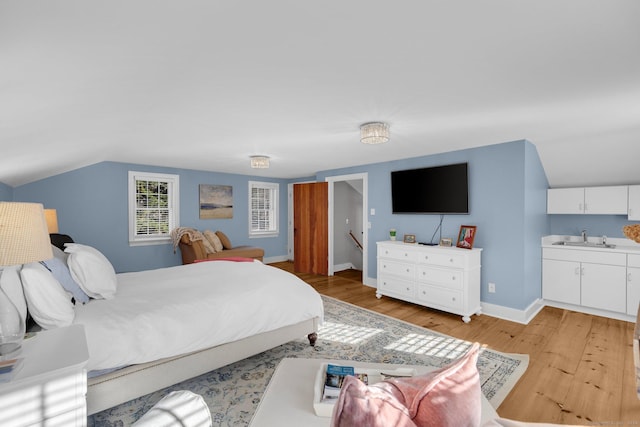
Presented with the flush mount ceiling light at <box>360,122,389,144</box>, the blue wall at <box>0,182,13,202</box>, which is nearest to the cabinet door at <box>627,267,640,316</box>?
the flush mount ceiling light at <box>360,122,389,144</box>

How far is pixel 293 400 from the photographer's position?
1.32 meters

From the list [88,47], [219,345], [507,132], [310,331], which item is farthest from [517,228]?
[88,47]

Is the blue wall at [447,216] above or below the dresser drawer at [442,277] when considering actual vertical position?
above

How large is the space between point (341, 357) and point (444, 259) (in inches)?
76.0

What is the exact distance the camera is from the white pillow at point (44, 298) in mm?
1718

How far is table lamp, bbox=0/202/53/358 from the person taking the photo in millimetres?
1269

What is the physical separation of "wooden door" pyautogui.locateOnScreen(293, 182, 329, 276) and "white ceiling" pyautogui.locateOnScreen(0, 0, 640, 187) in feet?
10.0

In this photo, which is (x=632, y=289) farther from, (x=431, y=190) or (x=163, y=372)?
(x=163, y=372)

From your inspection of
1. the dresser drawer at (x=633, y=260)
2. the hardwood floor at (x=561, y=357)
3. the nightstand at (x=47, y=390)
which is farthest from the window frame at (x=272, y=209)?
the dresser drawer at (x=633, y=260)

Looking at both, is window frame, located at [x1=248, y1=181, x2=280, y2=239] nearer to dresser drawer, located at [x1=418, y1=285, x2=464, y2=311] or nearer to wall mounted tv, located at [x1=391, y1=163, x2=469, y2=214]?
wall mounted tv, located at [x1=391, y1=163, x2=469, y2=214]

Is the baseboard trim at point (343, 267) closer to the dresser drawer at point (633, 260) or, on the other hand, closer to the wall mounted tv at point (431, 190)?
the wall mounted tv at point (431, 190)

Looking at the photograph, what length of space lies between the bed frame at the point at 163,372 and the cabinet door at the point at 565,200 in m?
4.15

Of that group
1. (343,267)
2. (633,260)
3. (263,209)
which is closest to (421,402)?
(633,260)

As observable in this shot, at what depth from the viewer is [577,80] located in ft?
6.10
